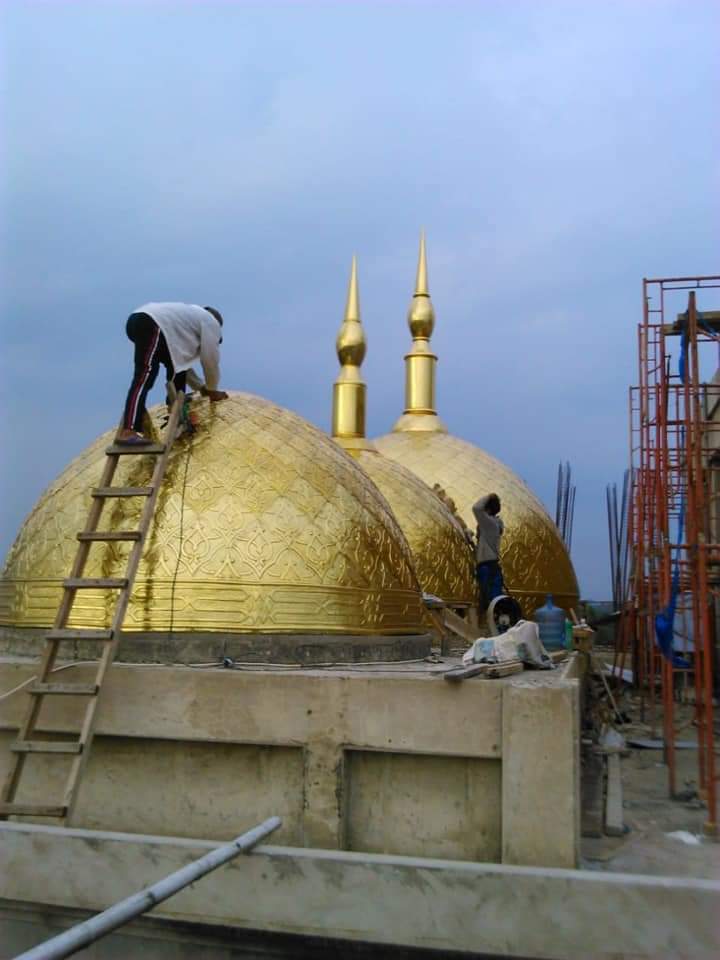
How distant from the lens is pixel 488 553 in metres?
12.7

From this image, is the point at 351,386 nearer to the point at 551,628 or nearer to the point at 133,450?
the point at 551,628

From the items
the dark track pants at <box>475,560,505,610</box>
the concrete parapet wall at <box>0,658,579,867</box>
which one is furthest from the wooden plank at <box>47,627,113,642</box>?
the dark track pants at <box>475,560,505,610</box>

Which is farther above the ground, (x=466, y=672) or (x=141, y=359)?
(x=141, y=359)

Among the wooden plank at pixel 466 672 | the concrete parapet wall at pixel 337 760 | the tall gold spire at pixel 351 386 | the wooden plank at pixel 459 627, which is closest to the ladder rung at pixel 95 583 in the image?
the concrete parapet wall at pixel 337 760

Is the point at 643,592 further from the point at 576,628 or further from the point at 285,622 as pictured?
the point at 285,622

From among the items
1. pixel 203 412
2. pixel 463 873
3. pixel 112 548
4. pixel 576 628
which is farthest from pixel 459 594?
pixel 463 873

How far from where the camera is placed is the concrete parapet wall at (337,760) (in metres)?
5.10

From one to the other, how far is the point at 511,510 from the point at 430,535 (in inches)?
136

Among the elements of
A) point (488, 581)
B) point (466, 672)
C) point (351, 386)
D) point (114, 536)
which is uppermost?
point (351, 386)

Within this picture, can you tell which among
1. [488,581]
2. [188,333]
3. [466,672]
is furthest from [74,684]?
[488,581]

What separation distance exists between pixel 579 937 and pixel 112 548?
3.85 m

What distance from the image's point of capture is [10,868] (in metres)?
5.16

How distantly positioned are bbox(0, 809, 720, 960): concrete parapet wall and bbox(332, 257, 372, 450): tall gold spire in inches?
394

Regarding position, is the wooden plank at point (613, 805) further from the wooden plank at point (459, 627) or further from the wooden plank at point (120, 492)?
the wooden plank at point (120, 492)
